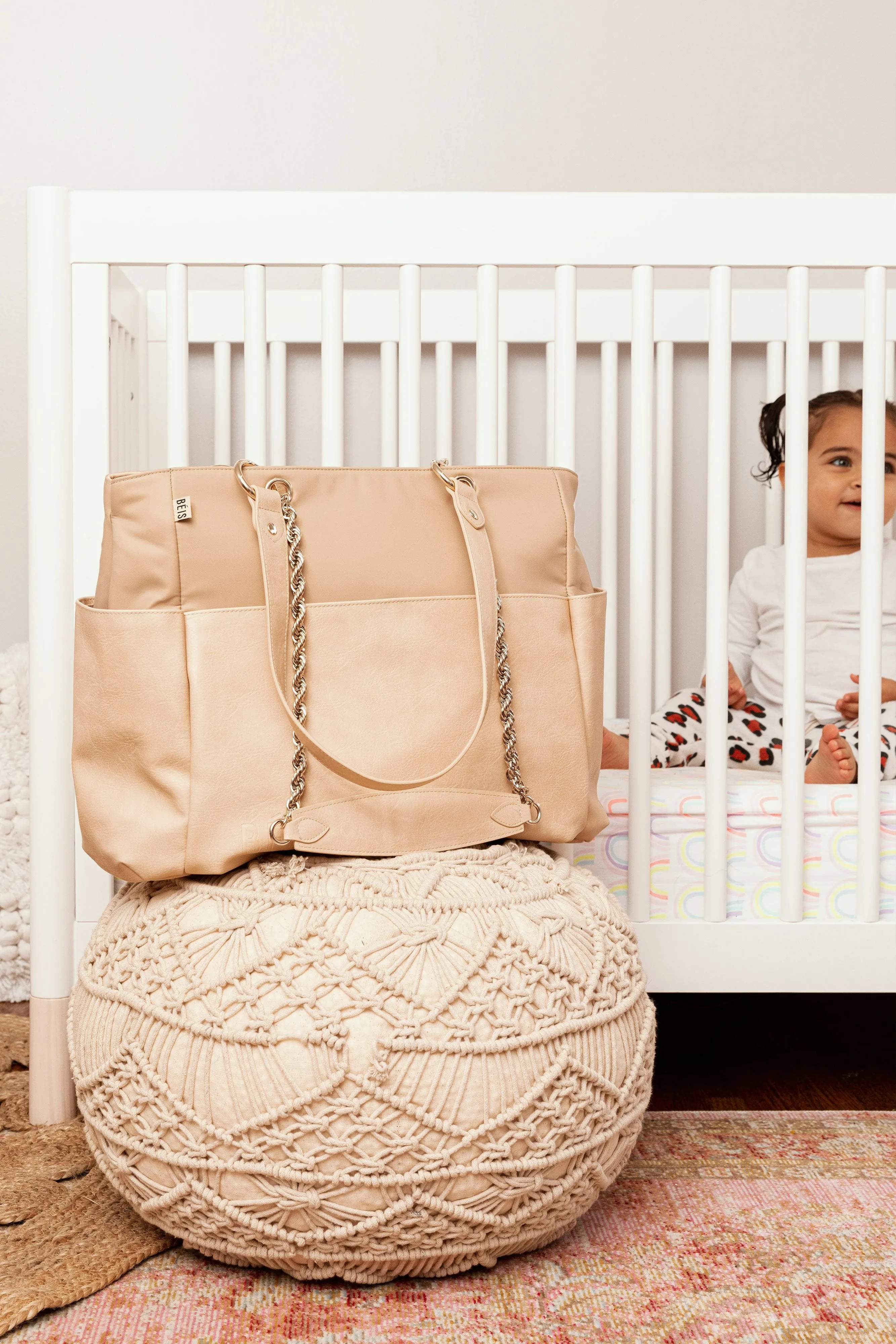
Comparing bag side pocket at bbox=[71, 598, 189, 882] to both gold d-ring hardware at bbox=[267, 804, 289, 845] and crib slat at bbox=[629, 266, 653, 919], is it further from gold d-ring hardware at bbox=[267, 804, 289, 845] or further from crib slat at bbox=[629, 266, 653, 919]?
crib slat at bbox=[629, 266, 653, 919]

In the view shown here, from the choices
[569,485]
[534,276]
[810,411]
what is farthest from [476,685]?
[534,276]

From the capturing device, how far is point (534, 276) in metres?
1.65

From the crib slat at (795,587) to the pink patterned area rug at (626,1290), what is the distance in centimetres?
28

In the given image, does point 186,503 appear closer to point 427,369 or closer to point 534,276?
point 427,369

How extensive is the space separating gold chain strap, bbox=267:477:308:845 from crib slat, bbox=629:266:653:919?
0.33 metres

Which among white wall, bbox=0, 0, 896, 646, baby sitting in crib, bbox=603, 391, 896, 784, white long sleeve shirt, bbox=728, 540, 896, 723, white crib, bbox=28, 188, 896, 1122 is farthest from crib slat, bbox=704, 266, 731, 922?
white wall, bbox=0, 0, 896, 646

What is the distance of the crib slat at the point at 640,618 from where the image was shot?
95 cm

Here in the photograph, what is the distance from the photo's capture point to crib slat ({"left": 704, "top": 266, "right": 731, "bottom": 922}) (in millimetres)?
947

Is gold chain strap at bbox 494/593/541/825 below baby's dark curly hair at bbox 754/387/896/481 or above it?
below

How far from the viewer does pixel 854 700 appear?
3.89 ft

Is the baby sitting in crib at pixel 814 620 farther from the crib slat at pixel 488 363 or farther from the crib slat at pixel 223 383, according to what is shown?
the crib slat at pixel 223 383

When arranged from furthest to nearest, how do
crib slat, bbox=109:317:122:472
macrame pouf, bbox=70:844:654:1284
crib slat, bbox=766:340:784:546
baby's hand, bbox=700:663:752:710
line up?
crib slat, bbox=766:340:784:546, baby's hand, bbox=700:663:752:710, crib slat, bbox=109:317:122:472, macrame pouf, bbox=70:844:654:1284

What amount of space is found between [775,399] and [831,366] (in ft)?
0.29

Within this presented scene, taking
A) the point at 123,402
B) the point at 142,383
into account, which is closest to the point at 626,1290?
the point at 123,402
